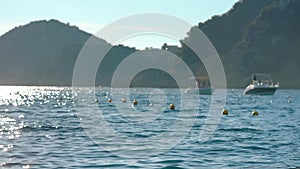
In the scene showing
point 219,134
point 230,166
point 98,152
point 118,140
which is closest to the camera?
point 230,166

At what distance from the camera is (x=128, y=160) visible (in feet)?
80.1

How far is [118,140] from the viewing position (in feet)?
107

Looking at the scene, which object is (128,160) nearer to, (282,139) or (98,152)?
(98,152)

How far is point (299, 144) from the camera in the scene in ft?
103

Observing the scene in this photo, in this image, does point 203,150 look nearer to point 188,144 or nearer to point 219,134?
point 188,144

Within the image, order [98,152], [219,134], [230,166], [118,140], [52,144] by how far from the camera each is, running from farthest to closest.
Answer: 1. [219,134]
2. [118,140]
3. [52,144]
4. [98,152]
5. [230,166]

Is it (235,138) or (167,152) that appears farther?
(235,138)

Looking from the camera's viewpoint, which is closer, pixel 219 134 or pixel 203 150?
pixel 203 150

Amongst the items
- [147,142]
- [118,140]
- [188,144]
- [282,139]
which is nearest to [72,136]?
[118,140]

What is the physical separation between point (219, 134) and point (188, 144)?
622 centimetres

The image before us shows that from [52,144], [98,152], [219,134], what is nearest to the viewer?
[98,152]

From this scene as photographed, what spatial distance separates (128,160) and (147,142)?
281 inches

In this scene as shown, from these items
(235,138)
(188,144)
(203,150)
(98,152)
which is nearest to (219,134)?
(235,138)

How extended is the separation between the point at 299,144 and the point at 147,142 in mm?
9347
